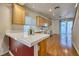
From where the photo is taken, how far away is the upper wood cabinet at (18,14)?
1.34 m

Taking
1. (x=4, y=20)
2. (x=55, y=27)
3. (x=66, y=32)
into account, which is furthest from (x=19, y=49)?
(x=66, y=32)

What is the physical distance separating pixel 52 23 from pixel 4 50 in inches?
29.6

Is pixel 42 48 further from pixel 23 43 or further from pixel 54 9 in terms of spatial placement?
pixel 54 9

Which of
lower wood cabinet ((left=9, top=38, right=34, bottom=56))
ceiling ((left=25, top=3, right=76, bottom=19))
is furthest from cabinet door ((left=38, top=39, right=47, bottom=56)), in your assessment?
ceiling ((left=25, top=3, right=76, bottom=19))

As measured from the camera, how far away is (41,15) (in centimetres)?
141

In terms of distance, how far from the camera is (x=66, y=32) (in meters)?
1.40

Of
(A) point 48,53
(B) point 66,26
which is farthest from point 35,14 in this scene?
(A) point 48,53

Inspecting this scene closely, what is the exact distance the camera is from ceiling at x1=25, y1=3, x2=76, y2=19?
4.40 ft

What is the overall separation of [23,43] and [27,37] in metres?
0.10

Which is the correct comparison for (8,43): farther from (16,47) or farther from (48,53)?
(48,53)

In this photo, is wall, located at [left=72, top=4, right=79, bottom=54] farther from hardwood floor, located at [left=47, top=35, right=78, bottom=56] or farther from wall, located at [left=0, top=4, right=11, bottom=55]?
wall, located at [left=0, top=4, right=11, bottom=55]

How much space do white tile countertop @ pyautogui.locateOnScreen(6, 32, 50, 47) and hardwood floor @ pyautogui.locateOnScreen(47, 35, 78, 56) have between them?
107 mm

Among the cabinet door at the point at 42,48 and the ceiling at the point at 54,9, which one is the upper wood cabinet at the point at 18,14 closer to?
the ceiling at the point at 54,9

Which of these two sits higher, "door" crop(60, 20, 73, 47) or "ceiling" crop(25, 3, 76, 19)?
"ceiling" crop(25, 3, 76, 19)
